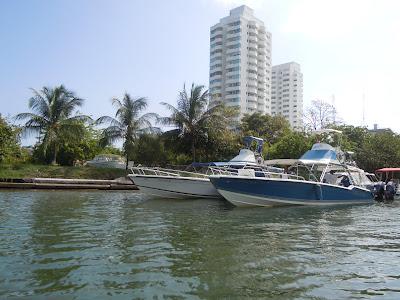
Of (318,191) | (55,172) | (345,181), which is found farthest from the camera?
(55,172)

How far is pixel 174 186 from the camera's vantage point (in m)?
23.5

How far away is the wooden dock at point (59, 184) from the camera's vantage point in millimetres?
30250

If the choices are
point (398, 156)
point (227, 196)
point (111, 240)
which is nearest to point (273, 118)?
point (398, 156)

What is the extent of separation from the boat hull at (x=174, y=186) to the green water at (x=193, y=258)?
28.4 feet

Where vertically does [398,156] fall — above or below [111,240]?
above

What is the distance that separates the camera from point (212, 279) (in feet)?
22.1

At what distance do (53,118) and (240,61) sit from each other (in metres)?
79.6

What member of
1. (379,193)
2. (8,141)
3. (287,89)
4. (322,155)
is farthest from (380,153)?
(287,89)

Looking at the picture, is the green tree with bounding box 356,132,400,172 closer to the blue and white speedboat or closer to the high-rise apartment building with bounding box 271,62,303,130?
the blue and white speedboat

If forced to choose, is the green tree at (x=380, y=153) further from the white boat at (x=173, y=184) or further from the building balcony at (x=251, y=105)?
the building balcony at (x=251, y=105)

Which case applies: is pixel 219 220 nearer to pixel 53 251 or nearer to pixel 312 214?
pixel 312 214

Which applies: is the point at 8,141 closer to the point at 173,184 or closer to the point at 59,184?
the point at 59,184

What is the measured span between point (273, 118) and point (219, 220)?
5480cm

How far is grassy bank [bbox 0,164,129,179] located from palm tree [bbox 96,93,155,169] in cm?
301
